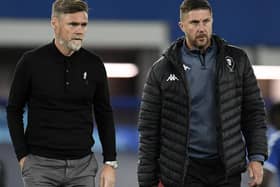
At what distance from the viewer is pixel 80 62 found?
197 inches

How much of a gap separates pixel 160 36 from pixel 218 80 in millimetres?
7368

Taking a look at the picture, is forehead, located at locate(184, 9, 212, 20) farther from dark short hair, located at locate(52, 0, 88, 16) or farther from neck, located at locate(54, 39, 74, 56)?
neck, located at locate(54, 39, 74, 56)

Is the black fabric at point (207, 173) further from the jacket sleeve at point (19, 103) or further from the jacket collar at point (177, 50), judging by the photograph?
the jacket sleeve at point (19, 103)

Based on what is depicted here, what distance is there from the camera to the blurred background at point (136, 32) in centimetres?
1203

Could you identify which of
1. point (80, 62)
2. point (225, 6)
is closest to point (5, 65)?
point (225, 6)

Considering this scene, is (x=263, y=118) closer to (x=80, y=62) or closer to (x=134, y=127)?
(x=80, y=62)

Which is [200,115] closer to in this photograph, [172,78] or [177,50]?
[172,78]

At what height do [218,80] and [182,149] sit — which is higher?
[218,80]

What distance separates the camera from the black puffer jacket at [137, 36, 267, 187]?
4.84 meters

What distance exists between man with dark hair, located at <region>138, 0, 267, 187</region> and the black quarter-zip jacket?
283 mm

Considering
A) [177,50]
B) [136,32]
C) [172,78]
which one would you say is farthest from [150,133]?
[136,32]

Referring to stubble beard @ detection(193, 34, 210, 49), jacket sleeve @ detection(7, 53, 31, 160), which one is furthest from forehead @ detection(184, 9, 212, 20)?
jacket sleeve @ detection(7, 53, 31, 160)

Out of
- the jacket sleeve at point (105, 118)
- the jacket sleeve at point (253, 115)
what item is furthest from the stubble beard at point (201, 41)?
the jacket sleeve at point (105, 118)

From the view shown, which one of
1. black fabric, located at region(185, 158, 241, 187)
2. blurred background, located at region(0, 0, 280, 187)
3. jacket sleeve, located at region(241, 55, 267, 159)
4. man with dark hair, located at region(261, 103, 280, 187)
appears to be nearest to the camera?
black fabric, located at region(185, 158, 241, 187)
